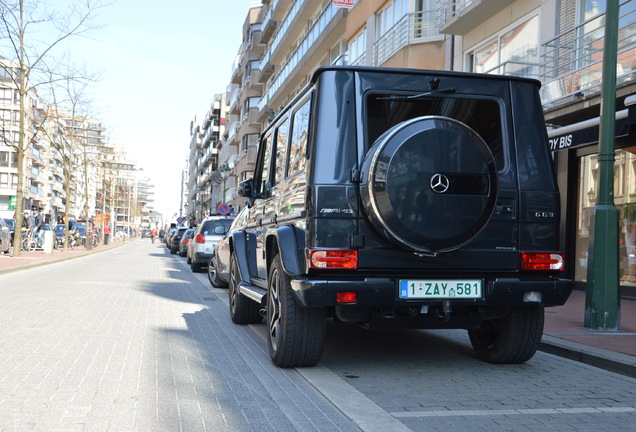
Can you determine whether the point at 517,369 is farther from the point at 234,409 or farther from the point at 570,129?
the point at 570,129

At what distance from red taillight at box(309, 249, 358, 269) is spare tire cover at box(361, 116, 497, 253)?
31 centimetres

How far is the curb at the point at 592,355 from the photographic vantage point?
5.98 m

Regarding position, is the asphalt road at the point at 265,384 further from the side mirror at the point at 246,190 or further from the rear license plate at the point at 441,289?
the side mirror at the point at 246,190

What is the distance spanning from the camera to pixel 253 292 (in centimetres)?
722

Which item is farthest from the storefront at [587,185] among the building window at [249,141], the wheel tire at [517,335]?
the building window at [249,141]

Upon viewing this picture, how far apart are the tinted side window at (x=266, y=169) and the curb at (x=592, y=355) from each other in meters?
3.23

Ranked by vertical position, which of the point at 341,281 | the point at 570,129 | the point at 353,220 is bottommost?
the point at 341,281

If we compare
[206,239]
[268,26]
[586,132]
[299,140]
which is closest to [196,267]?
[206,239]

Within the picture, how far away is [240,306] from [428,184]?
13.4ft

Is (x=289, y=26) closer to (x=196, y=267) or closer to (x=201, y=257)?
(x=196, y=267)

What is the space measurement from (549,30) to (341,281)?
12.9 metres

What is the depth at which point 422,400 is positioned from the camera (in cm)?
490

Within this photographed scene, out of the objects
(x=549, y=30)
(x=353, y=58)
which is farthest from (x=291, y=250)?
(x=353, y=58)

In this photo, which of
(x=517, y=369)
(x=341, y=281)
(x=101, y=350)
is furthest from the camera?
(x=101, y=350)
